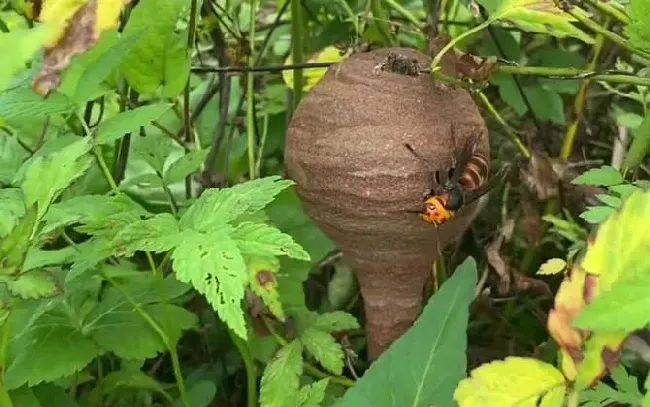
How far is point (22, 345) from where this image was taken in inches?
24.4

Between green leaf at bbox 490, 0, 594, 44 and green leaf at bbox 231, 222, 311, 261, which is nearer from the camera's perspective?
green leaf at bbox 231, 222, 311, 261

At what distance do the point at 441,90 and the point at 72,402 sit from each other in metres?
0.34

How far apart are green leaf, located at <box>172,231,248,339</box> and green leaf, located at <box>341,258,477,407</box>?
0.39ft

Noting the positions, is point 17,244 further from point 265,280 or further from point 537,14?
point 537,14

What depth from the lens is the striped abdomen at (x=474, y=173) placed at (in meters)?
0.59

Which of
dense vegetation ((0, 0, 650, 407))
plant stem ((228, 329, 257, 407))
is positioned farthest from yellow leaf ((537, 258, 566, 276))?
plant stem ((228, 329, 257, 407))

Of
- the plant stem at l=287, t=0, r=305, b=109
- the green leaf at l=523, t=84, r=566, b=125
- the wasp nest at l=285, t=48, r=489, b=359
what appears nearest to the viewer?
the wasp nest at l=285, t=48, r=489, b=359

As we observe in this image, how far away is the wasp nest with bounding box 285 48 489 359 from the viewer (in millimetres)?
582

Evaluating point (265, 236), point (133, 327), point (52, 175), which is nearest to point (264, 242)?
point (265, 236)

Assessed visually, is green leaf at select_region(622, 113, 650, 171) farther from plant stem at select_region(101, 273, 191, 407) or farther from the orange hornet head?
plant stem at select_region(101, 273, 191, 407)

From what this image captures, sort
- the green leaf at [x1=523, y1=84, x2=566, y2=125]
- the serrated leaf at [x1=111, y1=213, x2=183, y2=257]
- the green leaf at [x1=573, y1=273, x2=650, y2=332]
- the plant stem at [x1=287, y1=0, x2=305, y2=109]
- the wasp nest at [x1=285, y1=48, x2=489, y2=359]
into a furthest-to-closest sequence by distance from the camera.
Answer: the green leaf at [x1=523, y1=84, x2=566, y2=125]
the plant stem at [x1=287, y1=0, x2=305, y2=109]
the wasp nest at [x1=285, y1=48, x2=489, y2=359]
the serrated leaf at [x1=111, y1=213, x2=183, y2=257]
the green leaf at [x1=573, y1=273, x2=650, y2=332]

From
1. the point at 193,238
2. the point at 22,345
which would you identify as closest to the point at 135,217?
the point at 193,238

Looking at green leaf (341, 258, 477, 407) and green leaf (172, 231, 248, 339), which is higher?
green leaf (172, 231, 248, 339)

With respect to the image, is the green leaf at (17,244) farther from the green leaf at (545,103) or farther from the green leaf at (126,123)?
the green leaf at (545,103)
